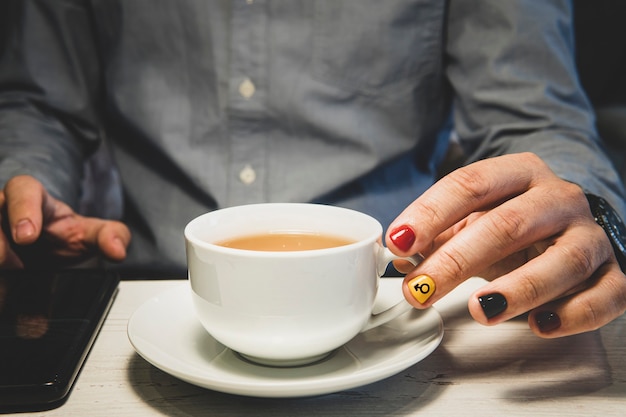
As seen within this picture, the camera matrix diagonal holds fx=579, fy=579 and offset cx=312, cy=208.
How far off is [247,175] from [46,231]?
0.35 m

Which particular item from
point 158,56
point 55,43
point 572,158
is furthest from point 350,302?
point 55,43

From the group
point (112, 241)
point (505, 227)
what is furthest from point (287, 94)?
point (505, 227)

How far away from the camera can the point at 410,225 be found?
0.51 m

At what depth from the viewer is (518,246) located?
548 mm

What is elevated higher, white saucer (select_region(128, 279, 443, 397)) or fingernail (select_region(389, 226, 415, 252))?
fingernail (select_region(389, 226, 415, 252))

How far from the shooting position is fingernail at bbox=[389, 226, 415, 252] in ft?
1.67

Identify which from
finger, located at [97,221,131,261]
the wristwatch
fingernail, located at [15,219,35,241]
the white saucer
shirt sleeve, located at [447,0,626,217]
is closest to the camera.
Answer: the white saucer

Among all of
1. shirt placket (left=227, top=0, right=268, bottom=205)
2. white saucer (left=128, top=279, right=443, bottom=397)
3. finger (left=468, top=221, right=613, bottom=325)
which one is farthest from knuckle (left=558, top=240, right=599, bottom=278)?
shirt placket (left=227, top=0, right=268, bottom=205)

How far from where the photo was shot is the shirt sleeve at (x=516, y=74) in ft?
3.27

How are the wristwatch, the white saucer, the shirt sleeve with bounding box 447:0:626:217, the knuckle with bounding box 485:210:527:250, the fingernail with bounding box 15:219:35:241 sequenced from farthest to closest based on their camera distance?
1. the shirt sleeve with bounding box 447:0:626:217
2. the fingernail with bounding box 15:219:35:241
3. the wristwatch
4. the knuckle with bounding box 485:210:527:250
5. the white saucer

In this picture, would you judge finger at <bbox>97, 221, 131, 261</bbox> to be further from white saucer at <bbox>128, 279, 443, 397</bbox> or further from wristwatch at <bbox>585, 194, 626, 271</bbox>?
wristwatch at <bbox>585, 194, 626, 271</bbox>

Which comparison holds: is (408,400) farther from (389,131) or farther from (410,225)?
(389,131)

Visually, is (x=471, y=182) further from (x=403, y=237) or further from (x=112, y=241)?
(x=112, y=241)

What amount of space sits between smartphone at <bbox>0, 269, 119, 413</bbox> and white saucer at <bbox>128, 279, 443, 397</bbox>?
0.20 feet
